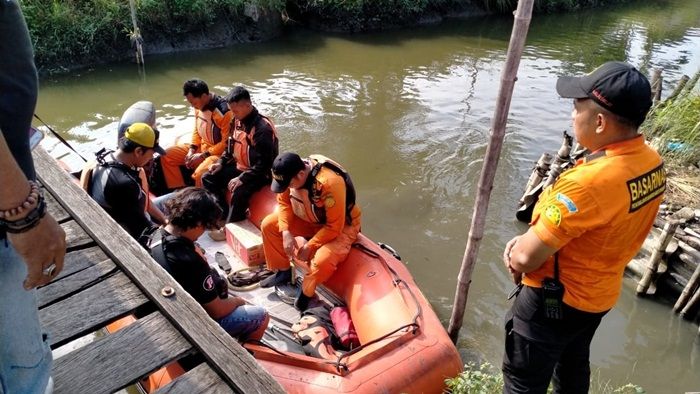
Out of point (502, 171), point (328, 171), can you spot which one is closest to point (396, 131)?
point (502, 171)

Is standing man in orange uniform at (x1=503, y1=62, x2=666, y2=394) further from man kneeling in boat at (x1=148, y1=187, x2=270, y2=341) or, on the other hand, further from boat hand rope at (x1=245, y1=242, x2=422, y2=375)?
man kneeling in boat at (x1=148, y1=187, x2=270, y2=341)

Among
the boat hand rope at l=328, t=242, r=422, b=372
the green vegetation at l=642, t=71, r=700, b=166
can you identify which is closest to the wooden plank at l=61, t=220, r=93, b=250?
the boat hand rope at l=328, t=242, r=422, b=372

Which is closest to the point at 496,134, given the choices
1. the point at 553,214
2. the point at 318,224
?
the point at 553,214

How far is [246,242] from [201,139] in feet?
5.54

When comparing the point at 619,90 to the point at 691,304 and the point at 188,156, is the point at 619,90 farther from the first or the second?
the point at 188,156

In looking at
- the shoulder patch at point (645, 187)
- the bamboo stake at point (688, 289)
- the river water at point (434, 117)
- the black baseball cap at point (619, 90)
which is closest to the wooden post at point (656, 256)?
the river water at point (434, 117)

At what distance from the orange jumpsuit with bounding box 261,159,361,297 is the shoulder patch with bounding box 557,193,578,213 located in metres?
2.16

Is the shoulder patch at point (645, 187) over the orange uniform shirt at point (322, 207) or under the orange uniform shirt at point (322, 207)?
over

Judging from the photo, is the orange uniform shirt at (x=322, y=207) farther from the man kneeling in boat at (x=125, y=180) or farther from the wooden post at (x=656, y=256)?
the wooden post at (x=656, y=256)

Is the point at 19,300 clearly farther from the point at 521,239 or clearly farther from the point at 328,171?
the point at 328,171

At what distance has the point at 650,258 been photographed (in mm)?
Result: 5031

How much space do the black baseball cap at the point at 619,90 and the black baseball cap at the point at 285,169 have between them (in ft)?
7.40

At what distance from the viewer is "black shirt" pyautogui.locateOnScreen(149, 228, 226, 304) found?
2703 mm

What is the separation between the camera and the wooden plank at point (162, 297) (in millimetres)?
1597
